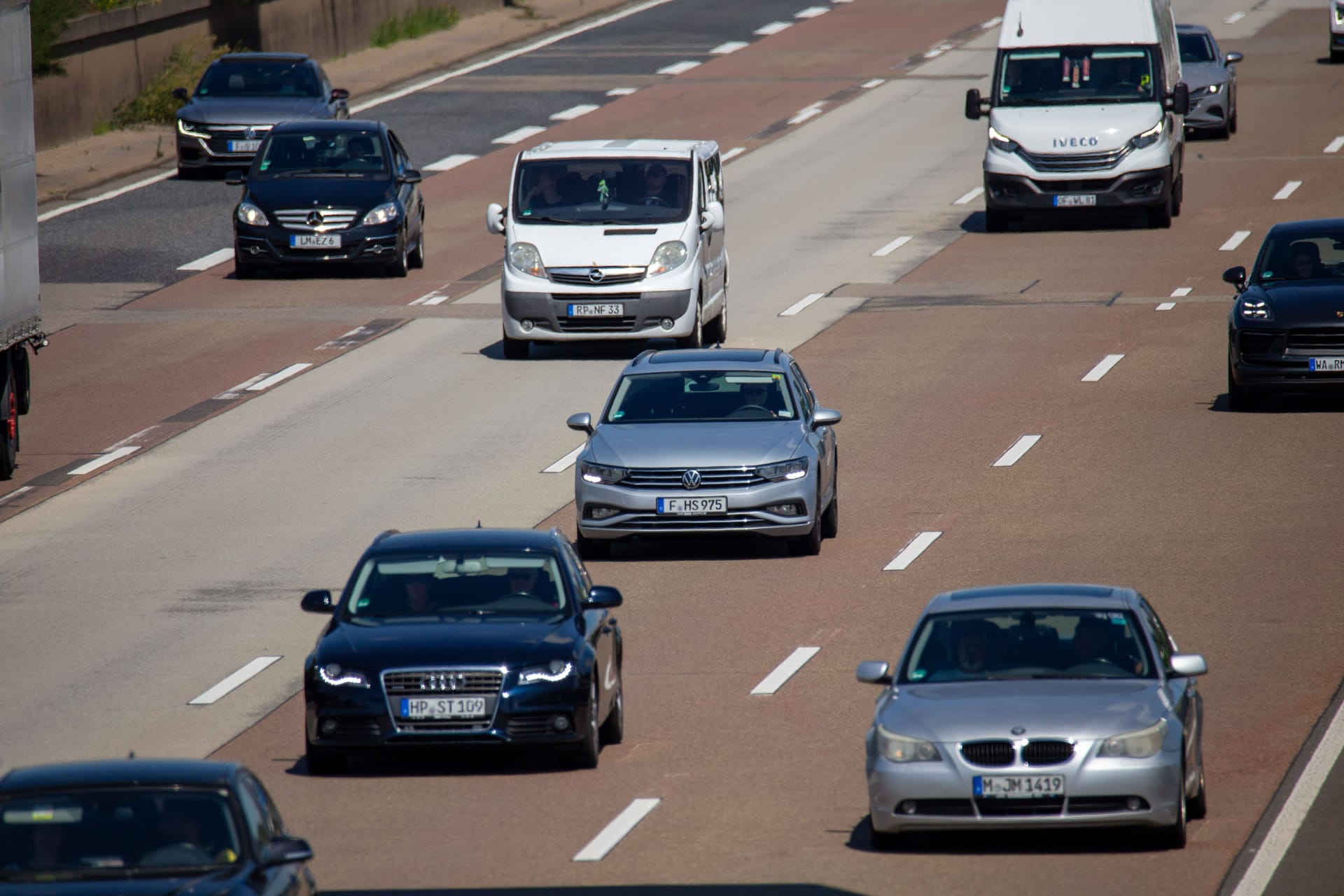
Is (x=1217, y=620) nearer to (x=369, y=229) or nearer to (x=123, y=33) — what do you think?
(x=369, y=229)

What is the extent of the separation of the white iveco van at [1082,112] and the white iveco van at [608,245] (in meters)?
7.88

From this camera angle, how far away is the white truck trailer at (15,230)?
22.3 metres

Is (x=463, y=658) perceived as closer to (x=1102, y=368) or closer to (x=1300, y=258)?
(x=1300, y=258)

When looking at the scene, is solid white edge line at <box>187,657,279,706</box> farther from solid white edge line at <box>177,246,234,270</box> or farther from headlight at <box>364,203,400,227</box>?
solid white edge line at <box>177,246,234,270</box>

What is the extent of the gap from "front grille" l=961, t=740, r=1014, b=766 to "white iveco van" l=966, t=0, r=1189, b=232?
24.3 m

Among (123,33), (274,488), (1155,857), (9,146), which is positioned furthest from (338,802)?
(123,33)

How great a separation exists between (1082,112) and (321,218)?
10491mm

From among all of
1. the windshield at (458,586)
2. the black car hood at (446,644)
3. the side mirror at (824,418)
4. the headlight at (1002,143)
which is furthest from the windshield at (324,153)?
the black car hood at (446,644)

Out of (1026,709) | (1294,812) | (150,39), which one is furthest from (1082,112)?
(1026,709)

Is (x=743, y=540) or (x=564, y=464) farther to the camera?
(x=564, y=464)

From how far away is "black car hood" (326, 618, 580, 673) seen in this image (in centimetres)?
1363

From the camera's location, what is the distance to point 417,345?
98.0 ft

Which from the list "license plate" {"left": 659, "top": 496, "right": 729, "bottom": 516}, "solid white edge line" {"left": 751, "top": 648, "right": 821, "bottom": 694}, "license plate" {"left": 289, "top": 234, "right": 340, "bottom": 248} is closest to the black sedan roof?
"solid white edge line" {"left": 751, "top": 648, "right": 821, "bottom": 694}

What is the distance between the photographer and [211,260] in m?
36.0
